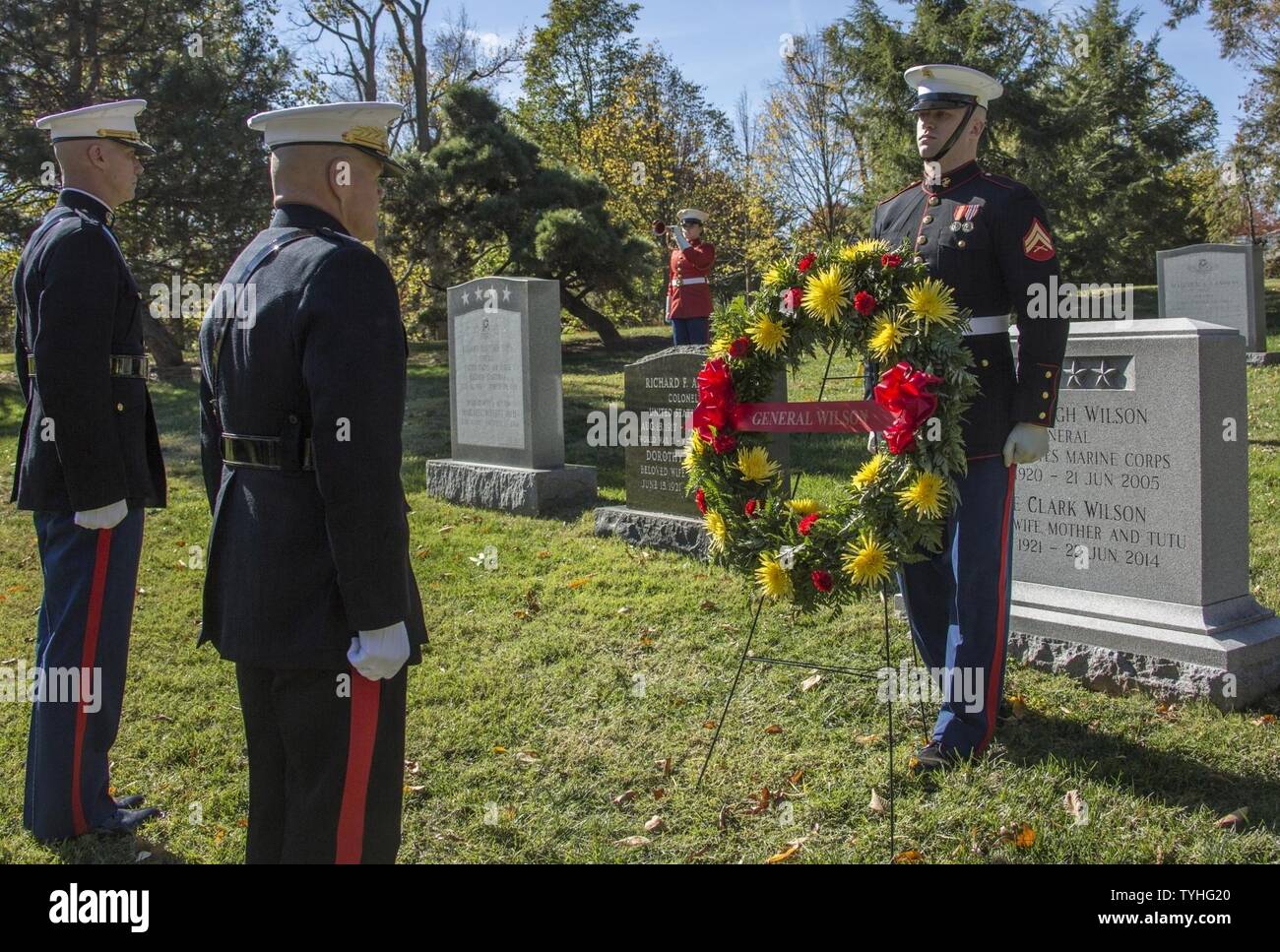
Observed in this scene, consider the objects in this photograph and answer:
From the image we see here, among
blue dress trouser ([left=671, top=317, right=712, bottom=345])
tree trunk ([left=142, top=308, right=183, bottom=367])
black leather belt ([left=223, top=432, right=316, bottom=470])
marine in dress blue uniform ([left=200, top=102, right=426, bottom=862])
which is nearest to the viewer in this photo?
marine in dress blue uniform ([left=200, top=102, right=426, bottom=862])

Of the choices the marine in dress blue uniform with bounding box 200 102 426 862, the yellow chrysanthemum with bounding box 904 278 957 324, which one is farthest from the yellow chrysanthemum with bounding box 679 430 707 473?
the marine in dress blue uniform with bounding box 200 102 426 862

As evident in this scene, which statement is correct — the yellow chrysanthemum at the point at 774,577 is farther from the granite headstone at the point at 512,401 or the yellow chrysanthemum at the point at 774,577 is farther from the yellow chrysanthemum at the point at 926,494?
the granite headstone at the point at 512,401

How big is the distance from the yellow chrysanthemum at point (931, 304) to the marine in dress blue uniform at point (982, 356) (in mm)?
247

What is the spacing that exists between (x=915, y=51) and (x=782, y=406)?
71.5 ft

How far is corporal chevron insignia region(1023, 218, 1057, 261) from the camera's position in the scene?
4.06m

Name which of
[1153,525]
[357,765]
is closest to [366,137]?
[357,765]

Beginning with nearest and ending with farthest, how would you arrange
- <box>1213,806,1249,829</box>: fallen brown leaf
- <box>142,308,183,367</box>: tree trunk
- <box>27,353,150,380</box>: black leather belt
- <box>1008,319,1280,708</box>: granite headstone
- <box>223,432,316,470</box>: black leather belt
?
<box>223,432,316,470</box>: black leather belt
<box>1213,806,1249,829</box>: fallen brown leaf
<box>27,353,150,380</box>: black leather belt
<box>1008,319,1280,708</box>: granite headstone
<box>142,308,183,367</box>: tree trunk

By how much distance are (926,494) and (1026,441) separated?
0.53 m

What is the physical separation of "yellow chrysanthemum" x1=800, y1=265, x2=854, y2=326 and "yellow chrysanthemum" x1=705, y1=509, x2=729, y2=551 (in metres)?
0.87

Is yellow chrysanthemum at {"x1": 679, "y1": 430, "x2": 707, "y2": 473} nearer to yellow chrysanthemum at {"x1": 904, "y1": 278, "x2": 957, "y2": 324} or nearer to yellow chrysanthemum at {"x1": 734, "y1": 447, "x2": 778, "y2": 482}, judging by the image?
yellow chrysanthemum at {"x1": 734, "y1": 447, "x2": 778, "y2": 482}

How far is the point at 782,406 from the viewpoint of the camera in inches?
167

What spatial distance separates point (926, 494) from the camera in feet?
12.6

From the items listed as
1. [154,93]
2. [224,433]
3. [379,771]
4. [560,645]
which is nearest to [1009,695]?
[560,645]
